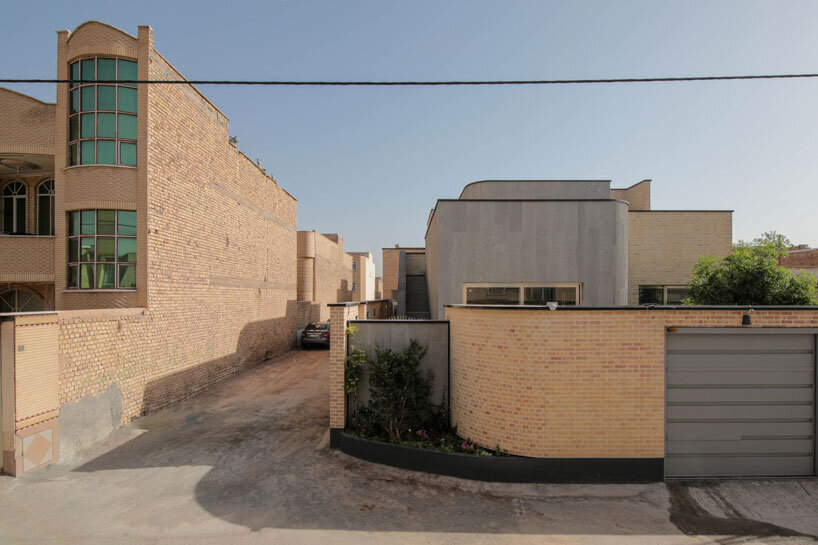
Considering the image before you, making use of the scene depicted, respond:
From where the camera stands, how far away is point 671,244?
15.3 metres

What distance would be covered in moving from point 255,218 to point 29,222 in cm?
721

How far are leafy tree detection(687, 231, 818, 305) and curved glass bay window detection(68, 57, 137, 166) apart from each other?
15.1 metres

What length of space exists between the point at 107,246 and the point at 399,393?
8.67 meters

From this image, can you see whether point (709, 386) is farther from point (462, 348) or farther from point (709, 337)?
point (462, 348)

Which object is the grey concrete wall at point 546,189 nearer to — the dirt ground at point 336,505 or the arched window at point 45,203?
the dirt ground at point 336,505

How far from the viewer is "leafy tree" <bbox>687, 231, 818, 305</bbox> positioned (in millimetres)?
8211

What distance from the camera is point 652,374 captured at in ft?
18.5

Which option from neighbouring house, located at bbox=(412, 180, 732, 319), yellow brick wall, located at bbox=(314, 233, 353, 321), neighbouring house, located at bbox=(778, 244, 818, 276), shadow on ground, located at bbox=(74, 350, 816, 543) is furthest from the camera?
yellow brick wall, located at bbox=(314, 233, 353, 321)

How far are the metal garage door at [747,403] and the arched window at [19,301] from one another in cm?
1737

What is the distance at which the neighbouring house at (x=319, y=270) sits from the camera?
2875 cm

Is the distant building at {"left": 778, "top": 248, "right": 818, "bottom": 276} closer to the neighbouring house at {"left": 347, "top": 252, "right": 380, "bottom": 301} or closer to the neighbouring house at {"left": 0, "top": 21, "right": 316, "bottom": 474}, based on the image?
the neighbouring house at {"left": 0, "top": 21, "right": 316, "bottom": 474}

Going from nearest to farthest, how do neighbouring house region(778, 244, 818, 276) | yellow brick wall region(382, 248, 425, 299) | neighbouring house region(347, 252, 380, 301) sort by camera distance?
neighbouring house region(778, 244, 818, 276) < yellow brick wall region(382, 248, 425, 299) < neighbouring house region(347, 252, 380, 301)

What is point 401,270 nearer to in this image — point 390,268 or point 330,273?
point 390,268

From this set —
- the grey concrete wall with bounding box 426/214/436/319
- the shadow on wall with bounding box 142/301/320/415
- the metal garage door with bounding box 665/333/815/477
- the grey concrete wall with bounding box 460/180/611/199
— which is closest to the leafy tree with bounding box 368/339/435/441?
the grey concrete wall with bounding box 426/214/436/319
